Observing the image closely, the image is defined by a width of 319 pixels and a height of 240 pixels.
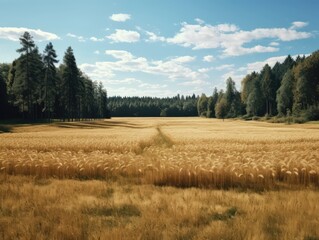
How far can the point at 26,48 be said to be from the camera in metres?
53.7

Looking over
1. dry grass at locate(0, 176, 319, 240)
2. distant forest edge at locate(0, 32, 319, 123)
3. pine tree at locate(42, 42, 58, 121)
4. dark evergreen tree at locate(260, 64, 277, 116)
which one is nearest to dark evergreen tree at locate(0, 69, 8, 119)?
distant forest edge at locate(0, 32, 319, 123)

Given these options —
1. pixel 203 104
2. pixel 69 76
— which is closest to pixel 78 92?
pixel 69 76

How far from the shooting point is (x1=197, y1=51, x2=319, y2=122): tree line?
73.0m

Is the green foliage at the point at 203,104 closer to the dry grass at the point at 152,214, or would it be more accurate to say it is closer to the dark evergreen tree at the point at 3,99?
the dark evergreen tree at the point at 3,99

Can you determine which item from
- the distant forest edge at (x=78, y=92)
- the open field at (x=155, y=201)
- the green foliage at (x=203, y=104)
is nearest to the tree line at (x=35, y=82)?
the distant forest edge at (x=78, y=92)

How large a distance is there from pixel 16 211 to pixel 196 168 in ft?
22.0

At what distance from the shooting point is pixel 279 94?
84.7 metres

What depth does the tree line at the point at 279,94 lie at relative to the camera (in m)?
73.0

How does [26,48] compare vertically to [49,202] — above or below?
above

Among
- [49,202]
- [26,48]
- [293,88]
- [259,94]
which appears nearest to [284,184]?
[49,202]

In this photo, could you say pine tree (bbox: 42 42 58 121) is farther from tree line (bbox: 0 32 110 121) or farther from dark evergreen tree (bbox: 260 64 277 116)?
dark evergreen tree (bbox: 260 64 277 116)

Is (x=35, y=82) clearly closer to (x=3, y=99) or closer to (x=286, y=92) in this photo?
(x=3, y=99)

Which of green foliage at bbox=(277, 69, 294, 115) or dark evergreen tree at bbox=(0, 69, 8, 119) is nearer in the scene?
dark evergreen tree at bbox=(0, 69, 8, 119)

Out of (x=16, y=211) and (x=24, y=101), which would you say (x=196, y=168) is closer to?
(x=16, y=211)
